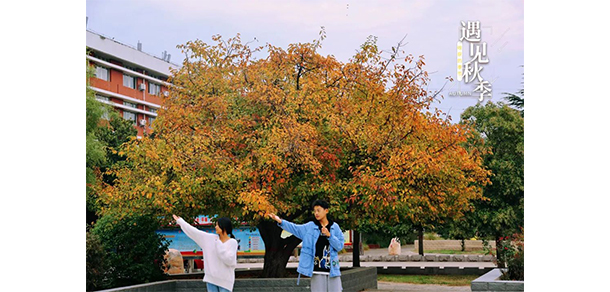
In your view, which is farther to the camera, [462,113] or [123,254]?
[462,113]

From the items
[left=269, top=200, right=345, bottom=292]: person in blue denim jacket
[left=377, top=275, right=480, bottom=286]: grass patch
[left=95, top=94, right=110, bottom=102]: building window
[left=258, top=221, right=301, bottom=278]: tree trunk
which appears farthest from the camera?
[left=95, top=94, right=110, bottom=102]: building window

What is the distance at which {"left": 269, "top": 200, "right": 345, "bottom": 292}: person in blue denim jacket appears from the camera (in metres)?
7.51

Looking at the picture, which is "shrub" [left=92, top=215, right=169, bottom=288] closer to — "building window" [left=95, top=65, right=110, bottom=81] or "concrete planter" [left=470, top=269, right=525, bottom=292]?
"concrete planter" [left=470, top=269, right=525, bottom=292]

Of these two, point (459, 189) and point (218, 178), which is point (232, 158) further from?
point (459, 189)

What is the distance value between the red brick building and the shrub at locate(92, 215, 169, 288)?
93.5 feet

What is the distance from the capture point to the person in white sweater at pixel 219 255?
770cm

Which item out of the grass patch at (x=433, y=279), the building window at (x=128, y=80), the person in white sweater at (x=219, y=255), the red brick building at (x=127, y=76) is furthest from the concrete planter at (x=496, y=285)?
the building window at (x=128, y=80)

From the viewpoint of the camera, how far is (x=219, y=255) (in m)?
7.71

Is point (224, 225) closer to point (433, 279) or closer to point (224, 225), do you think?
point (224, 225)

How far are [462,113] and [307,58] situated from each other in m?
7.82

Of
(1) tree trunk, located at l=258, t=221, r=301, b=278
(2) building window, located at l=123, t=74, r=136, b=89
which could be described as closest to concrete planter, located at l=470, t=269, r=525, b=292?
(1) tree trunk, located at l=258, t=221, r=301, b=278

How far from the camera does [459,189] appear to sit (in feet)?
43.0
